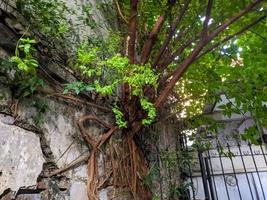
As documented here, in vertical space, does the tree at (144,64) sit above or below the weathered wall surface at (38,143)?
above

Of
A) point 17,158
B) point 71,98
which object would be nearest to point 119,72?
point 71,98

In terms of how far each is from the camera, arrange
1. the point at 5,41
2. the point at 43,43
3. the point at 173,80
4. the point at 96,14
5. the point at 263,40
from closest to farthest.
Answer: the point at 5,41 < the point at 43,43 < the point at 173,80 < the point at 263,40 < the point at 96,14

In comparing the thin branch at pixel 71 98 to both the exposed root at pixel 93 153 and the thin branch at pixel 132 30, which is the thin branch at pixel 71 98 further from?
the thin branch at pixel 132 30

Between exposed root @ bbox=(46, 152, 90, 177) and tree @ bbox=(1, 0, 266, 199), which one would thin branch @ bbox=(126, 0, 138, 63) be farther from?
exposed root @ bbox=(46, 152, 90, 177)

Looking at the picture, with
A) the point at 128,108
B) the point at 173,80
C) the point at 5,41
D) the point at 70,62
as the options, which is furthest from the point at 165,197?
the point at 5,41

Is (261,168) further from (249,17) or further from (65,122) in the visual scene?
(65,122)

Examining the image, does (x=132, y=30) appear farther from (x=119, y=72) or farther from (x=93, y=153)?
(x=93, y=153)

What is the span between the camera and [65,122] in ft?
6.42

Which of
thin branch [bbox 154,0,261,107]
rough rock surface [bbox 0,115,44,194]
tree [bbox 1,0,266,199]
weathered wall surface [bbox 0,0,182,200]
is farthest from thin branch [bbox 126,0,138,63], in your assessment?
rough rock surface [bbox 0,115,44,194]

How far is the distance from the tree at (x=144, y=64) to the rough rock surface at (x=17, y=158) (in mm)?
381

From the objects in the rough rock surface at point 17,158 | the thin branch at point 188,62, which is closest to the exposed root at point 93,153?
the rough rock surface at point 17,158

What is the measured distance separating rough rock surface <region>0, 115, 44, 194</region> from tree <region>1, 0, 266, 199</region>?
38 centimetres

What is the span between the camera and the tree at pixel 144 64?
1.96m

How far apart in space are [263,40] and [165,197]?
210 centimetres
